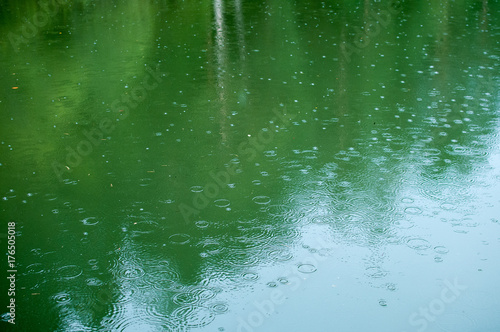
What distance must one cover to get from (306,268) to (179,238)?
135 centimetres

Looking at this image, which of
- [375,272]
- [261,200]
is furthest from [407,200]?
[261,200]

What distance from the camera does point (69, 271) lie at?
15.6 feet

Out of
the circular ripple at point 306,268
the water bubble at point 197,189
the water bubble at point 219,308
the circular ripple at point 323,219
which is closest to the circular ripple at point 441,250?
the circular ripple at point 323,219

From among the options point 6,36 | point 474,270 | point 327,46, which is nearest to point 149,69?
point 327,46

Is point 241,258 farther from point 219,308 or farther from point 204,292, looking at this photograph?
point 219,308

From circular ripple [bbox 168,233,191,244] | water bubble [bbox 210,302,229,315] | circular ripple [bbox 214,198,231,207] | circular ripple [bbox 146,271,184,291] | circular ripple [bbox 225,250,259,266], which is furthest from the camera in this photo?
circular ripple [bbox 214,198,231,207]

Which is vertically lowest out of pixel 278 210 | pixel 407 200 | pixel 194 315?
pixel 407 200

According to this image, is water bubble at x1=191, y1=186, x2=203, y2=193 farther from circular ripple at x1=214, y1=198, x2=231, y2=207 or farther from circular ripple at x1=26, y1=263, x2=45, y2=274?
circular ripple at x1=26, y1=263, x2=45, y2=274

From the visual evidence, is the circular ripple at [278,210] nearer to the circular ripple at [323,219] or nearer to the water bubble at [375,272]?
the circular ripple at [323,219]

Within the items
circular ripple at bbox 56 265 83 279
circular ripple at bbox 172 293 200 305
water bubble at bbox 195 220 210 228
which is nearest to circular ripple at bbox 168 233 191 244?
water bubble at bbox 195 220 210 228

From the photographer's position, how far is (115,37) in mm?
13203

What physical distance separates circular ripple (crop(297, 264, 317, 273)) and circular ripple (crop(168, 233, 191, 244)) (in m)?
1.20

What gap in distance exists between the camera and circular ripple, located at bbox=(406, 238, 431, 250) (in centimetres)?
509

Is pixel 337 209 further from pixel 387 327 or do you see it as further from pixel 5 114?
pixel 5 114
